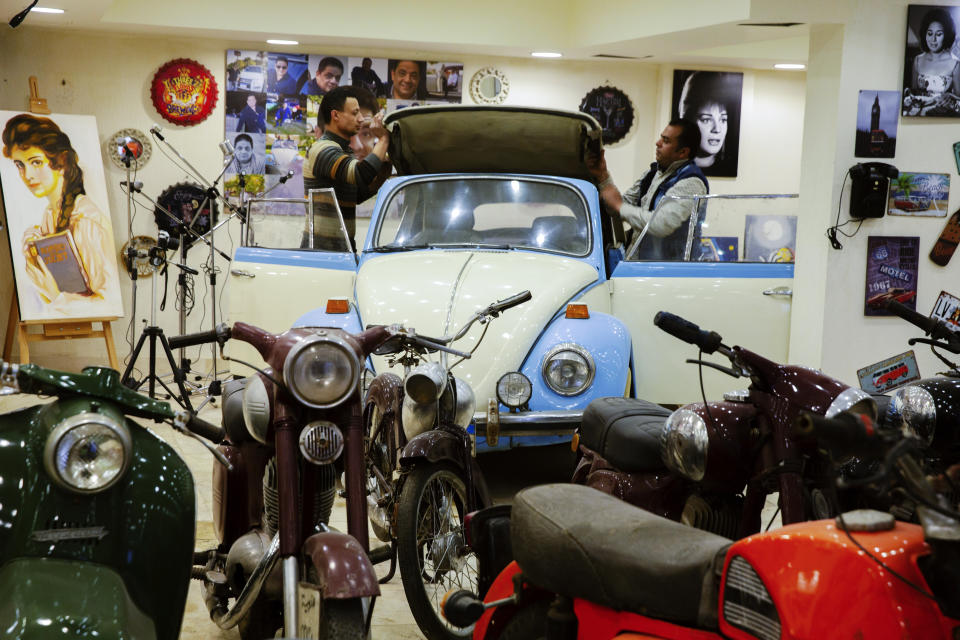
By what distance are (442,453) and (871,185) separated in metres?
3.33

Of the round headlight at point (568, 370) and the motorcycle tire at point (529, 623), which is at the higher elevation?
the round headlight at point (568, 370)

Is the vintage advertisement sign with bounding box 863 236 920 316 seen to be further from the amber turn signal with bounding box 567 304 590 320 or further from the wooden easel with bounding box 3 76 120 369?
the wooden easel with bounding box 3 76 120 369

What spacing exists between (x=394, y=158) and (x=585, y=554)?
173 inches

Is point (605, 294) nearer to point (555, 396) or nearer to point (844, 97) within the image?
point (555, 396)

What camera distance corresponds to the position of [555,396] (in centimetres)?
431

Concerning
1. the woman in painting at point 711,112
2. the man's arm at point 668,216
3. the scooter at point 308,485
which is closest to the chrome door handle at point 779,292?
the man's arm at point 668,216

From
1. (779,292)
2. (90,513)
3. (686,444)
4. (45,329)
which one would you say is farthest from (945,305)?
(45,329)

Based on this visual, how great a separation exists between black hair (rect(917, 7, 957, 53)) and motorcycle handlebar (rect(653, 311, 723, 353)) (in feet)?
12.5

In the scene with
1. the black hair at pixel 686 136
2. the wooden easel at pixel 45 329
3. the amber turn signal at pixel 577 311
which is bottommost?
the wooden easel at pixel 45 329

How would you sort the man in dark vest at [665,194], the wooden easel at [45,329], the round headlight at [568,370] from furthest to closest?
the wooden easel at [45,329] → the man in dark vest at [665,194] → the round headlight at [568,370]

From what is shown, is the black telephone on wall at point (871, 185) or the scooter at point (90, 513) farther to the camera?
the black telephone on wall at point (871, 185)

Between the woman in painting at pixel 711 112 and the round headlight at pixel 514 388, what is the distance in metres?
6.01

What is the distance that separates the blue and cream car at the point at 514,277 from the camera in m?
4.39

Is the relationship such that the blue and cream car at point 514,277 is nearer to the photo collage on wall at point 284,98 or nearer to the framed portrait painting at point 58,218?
the framed portrait painting at point 58,218
